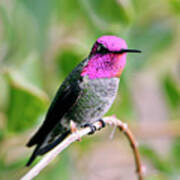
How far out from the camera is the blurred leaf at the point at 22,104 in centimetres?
151

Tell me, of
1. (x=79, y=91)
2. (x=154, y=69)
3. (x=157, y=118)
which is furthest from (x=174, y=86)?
(x=157, y=118)

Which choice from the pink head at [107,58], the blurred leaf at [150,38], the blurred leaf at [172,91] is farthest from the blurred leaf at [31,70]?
the blurred leaf at [172,91]

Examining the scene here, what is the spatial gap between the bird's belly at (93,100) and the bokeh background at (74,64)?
140 millimetres

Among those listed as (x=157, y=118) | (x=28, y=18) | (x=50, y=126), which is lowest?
(x=157, y=118)

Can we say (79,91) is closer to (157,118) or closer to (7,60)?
(7,60)

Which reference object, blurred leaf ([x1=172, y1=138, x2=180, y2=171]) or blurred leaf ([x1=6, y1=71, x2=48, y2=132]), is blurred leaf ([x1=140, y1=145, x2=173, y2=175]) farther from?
blurred leaf ([x1=6, y1=71, x2=48, y2=132])

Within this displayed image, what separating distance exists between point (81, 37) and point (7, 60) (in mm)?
610

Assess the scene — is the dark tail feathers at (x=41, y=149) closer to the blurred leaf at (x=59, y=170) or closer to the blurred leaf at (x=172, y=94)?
the blurred leaf at (x=59, y=170)

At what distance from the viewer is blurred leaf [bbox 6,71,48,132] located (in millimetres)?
1506

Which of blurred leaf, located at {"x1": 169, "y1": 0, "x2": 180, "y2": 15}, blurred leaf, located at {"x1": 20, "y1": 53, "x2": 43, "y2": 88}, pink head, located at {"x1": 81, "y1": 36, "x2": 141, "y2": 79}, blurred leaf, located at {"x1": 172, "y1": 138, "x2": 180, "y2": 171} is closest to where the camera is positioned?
pink head, located at {"x1": 81, "y1": 36, "x2": 141, "y2": 79}

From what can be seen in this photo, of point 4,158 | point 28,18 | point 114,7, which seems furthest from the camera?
point 4,158

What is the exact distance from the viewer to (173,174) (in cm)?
212

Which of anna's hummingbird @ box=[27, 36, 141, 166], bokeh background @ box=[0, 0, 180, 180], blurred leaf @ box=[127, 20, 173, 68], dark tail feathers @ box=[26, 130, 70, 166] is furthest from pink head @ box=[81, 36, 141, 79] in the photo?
blurred leaf @ box=[127, 20, 173, 68]

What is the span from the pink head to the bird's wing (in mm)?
58
